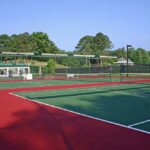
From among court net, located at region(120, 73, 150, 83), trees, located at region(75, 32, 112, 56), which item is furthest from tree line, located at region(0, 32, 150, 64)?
court net, located at region(120, 73, 150, 83)

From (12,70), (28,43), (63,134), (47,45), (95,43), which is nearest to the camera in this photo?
(63,134)

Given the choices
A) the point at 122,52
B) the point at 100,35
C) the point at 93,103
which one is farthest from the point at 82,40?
the point at 93,103

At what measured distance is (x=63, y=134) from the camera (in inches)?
309

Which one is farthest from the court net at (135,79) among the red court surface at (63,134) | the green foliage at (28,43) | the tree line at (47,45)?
the green foliage at (28,43)

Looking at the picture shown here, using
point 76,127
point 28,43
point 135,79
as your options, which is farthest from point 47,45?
point 76,127

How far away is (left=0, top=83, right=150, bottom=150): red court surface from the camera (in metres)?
6.71

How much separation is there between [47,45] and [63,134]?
80816 millimetres

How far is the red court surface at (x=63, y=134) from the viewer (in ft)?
22.0

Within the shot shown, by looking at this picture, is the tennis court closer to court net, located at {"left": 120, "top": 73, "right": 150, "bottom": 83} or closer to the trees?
court net, located at {"left": 120, "top": 73, "right": 150, "bottom": 83}

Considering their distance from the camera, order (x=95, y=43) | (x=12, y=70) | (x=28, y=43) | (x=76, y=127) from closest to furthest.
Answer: (x=76, y=127)
(x=12, y=70)
(x=28, y=43)
(x=95, y=43)

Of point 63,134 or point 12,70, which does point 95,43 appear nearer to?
point 12,70

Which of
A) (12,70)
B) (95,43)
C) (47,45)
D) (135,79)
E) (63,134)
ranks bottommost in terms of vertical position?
(63,134)

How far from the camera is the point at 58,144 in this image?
22.6 feet

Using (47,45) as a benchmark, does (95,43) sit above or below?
above
